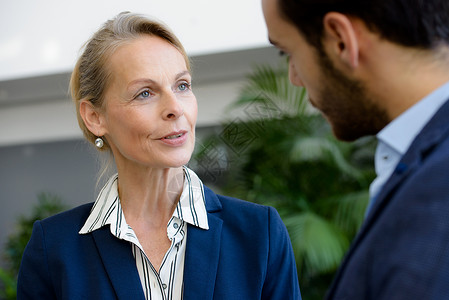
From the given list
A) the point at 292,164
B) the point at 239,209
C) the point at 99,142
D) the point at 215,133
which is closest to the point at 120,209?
the point at 99,142

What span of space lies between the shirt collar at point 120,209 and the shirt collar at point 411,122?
2.76ft

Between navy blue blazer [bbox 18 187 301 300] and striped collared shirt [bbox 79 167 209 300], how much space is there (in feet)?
0.09

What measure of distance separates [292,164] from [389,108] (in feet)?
9.60

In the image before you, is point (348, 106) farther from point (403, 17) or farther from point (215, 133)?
point (215, 133)

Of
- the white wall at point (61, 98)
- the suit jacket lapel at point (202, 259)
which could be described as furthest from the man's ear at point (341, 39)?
the white wall at point (61, 98)

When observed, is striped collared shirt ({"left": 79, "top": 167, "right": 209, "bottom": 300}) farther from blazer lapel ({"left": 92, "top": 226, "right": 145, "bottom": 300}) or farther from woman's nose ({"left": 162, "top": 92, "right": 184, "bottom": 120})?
woman's nose ({"left": 162, "top": 92, "right": 184, "bottom": 120})

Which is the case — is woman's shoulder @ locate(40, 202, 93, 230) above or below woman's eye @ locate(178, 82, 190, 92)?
below

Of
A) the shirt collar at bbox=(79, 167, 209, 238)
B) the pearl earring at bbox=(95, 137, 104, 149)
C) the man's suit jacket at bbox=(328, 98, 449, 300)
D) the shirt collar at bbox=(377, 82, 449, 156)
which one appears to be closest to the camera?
the man's suit jacket at bbox=(328, 98, 449, 300)

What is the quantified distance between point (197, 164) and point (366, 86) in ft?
7.48

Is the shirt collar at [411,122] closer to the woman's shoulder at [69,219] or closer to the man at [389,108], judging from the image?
the man at [389,108]

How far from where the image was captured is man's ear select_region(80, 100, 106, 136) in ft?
5.76

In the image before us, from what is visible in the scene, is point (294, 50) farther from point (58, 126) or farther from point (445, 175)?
point (58, 126)

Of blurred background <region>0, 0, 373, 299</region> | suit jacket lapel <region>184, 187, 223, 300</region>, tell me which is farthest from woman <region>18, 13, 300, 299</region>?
blurred background <region>0, 0, 373, 299</region>

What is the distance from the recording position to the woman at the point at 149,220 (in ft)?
5.21
